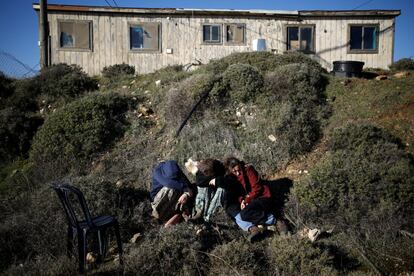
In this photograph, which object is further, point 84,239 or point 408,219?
point 408,219

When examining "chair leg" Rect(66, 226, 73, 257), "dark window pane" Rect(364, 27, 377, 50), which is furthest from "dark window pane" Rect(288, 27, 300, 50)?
"chair leg" Rect(66, 226, 73, 257)

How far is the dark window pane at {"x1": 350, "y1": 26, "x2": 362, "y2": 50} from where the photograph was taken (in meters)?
16.0

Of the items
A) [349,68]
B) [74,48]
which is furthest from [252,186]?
[74,48]

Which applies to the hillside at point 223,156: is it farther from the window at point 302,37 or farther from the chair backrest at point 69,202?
the window at point 302,37

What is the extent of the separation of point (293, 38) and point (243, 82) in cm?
786

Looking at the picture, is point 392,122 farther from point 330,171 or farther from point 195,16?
point 195,16

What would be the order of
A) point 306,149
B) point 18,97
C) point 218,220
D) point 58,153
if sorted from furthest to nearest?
point 18,97, point 58,153, point 306,149, point 218,220

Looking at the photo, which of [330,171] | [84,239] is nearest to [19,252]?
[84,239]

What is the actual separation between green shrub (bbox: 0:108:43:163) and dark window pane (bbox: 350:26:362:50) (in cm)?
1275

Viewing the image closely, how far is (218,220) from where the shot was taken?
559cm

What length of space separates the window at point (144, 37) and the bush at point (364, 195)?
1105 cm

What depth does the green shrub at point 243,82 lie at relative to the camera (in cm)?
899

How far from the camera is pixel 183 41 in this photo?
15.7 m

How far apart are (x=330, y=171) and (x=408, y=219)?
1.22 m
